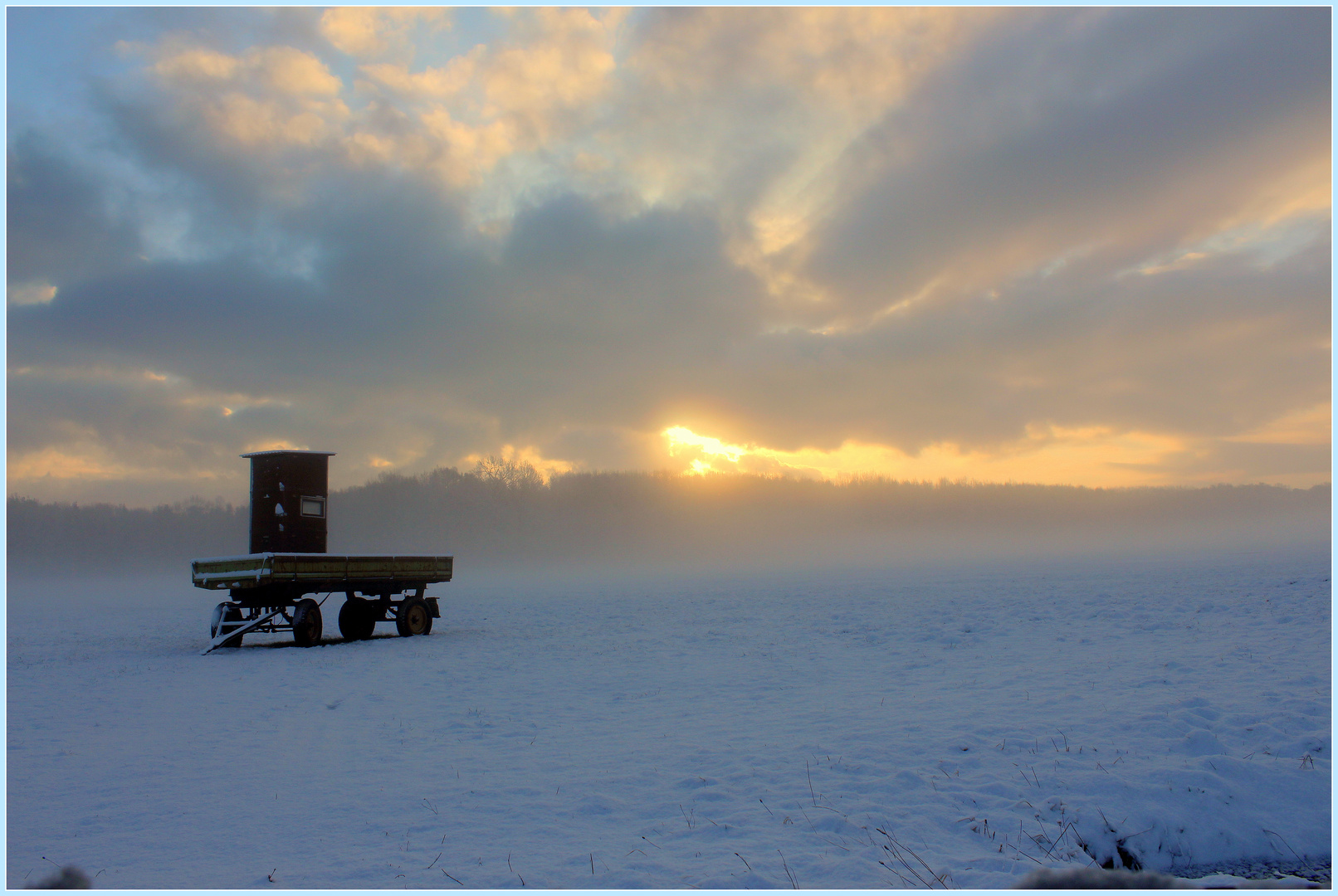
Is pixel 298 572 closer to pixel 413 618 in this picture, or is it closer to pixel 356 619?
pixel 356 619

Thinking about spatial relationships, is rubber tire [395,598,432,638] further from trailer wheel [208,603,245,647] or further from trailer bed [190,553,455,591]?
trailer wheel [208,603,245,647]

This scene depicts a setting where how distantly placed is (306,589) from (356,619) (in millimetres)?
2092

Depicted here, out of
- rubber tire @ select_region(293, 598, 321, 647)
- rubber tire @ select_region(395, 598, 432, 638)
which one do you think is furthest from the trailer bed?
rubber tire @ select_region(395, 598, 432, 638)

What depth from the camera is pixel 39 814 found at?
7.01 meters

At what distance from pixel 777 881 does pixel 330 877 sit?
3.43 m

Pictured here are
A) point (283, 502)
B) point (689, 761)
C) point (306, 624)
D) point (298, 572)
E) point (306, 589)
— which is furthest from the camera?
point (283, 502)

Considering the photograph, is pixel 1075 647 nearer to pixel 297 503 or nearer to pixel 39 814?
pixel 39 814

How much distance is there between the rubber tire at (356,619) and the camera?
2186cm

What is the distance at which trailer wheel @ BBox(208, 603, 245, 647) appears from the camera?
64.2ft

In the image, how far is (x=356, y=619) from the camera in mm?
22031

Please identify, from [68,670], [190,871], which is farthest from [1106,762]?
[68,670]

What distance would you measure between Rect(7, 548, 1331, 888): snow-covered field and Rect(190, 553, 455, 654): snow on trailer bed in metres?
1.80

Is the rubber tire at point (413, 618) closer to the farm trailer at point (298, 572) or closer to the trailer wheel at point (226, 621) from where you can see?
the farm trailer at point (298, 572)

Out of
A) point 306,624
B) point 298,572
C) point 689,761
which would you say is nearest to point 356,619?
point 306,624
